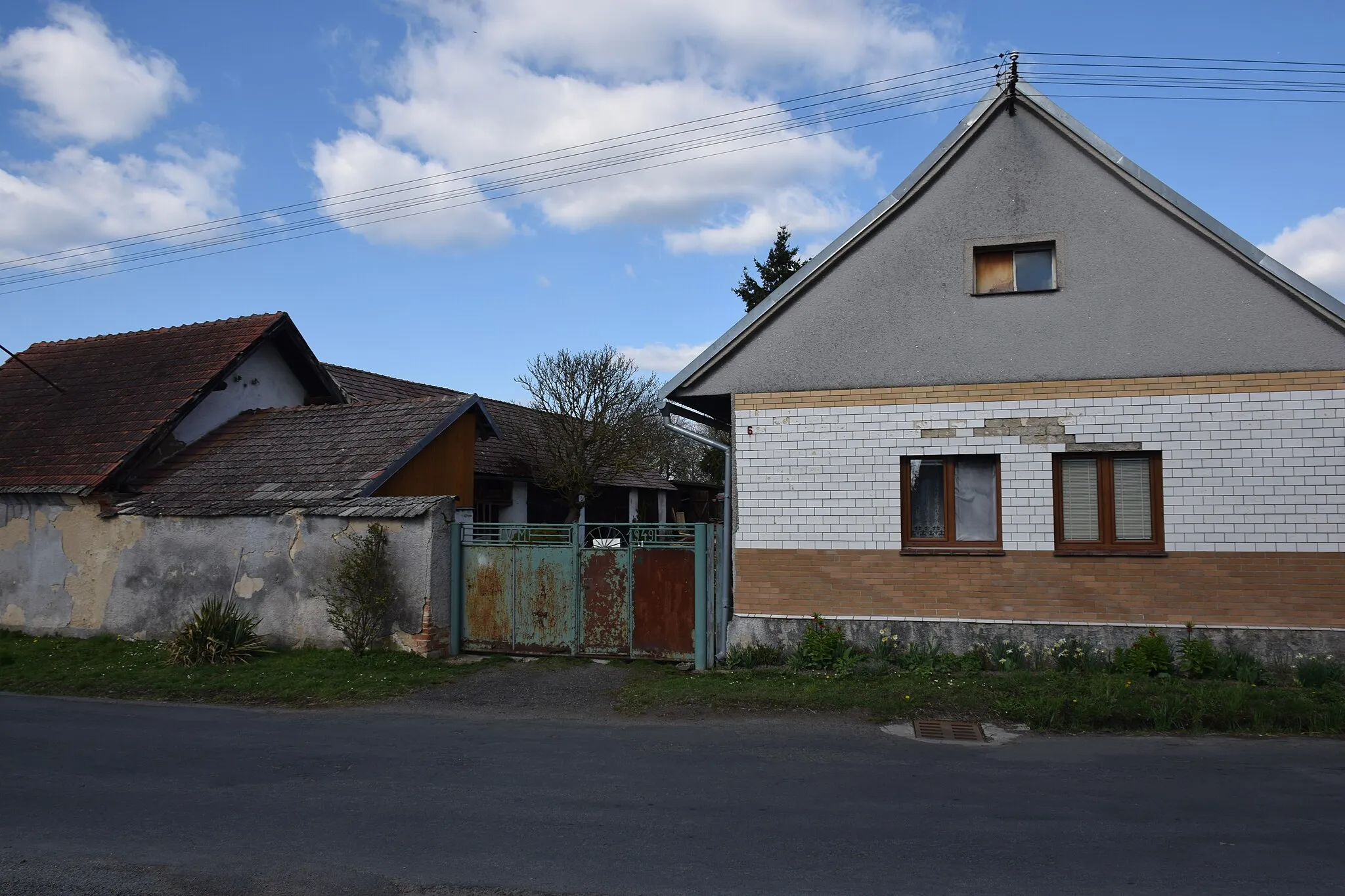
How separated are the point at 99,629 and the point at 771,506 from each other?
10463mm

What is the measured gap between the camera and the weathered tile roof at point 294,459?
43.8 feet

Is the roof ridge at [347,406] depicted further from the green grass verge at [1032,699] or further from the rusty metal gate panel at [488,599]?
the green grass verge at [1032,699]

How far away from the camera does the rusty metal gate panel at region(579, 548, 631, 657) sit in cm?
1201

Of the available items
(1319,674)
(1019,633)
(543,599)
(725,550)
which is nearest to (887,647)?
(1019,633)

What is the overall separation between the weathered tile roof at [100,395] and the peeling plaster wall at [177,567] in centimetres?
64

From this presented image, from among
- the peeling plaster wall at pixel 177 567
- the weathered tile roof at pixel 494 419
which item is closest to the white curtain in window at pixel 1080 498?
the peeling plaster wall at pixel 177 567

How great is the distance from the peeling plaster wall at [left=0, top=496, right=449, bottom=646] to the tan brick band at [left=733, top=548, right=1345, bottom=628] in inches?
172

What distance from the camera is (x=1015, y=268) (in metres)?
11.3

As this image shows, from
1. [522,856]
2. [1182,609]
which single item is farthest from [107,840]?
[1182,609]

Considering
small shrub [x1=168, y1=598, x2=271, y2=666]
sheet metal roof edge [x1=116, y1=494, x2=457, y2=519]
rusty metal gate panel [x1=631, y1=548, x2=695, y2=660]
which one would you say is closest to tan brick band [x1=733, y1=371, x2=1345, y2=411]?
rusty metal gate panel [x1=631, y1=548, x2=695, y2=660]

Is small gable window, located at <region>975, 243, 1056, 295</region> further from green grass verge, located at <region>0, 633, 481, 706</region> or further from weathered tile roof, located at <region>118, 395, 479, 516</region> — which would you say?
weathered tile roof, located at <region>118, 395, 479, 516</region>

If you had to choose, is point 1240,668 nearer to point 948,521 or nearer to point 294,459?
point 948,521

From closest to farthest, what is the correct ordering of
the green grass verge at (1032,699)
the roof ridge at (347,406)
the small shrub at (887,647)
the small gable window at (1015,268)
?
the green grass verge at (1032,699)
the small shrub at (887,647)
the small gable window at (1015,268)
the roof ridge at (347,406)

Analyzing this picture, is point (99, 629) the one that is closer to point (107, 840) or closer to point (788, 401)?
point (107, 840)
